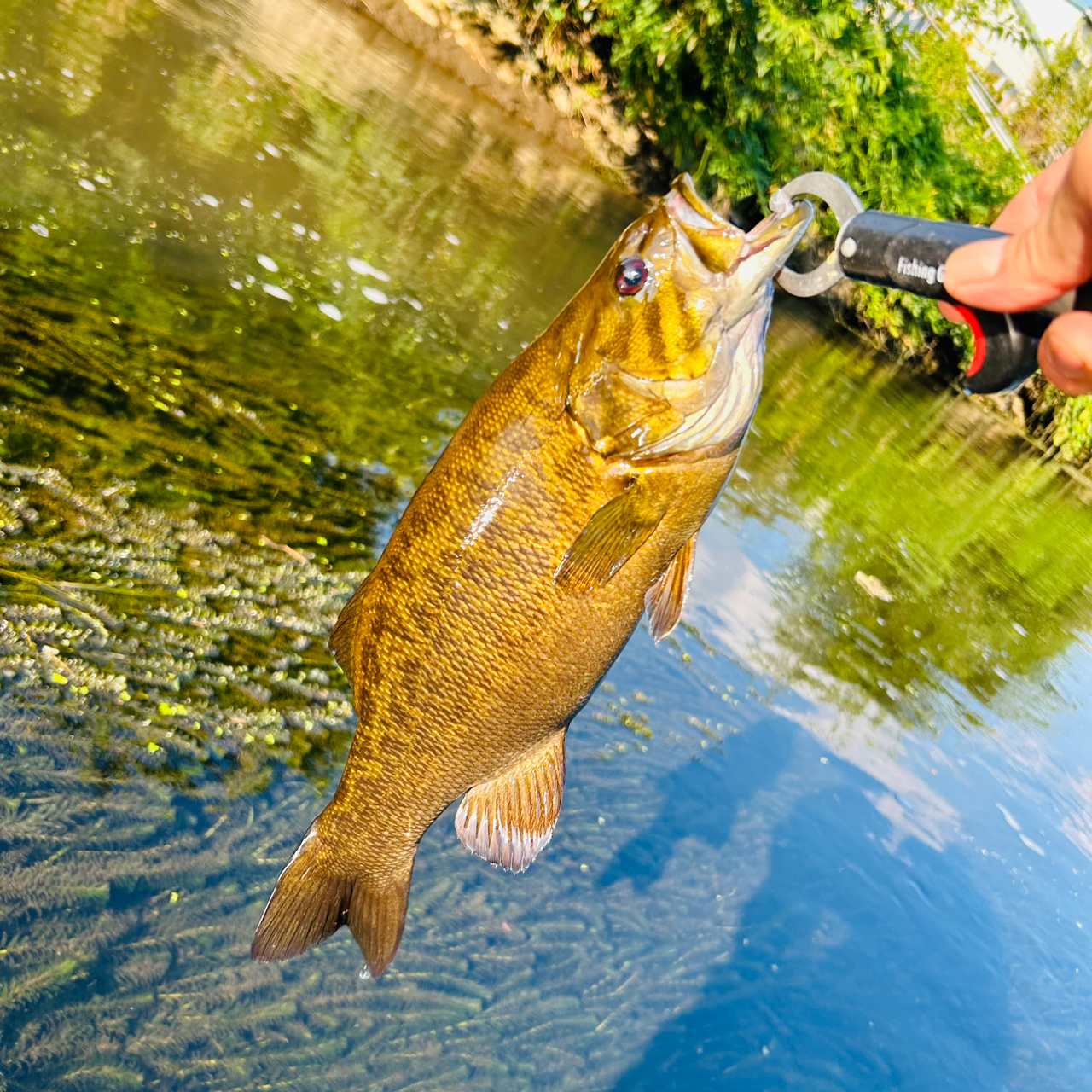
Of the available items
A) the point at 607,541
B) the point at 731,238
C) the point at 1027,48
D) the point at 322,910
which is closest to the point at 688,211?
the point at 731,238

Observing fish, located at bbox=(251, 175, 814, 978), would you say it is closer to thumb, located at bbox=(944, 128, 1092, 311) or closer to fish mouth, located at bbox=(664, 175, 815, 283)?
fish mouth, located at bbox=(664, 175, 815, 283)

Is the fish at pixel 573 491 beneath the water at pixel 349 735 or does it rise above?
above

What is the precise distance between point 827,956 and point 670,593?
9.88ft

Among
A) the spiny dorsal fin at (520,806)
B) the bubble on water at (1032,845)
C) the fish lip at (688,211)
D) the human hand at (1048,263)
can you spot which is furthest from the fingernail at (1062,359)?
the bubble on water at (1032,845)

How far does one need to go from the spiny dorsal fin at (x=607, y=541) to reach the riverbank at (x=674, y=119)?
1675cm

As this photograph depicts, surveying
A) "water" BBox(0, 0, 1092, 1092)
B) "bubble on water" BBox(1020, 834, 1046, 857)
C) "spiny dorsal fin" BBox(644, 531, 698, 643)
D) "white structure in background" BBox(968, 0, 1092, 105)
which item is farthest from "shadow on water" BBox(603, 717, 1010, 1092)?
"white structure in background" BBox(968, 0, 1092, 105)

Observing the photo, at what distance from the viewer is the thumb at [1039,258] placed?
137cm

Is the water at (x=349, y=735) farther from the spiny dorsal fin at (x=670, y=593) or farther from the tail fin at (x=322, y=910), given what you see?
the spiny dorsal fin at (x=670, y=593)

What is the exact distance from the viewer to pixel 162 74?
417 inches

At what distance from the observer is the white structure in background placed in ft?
124

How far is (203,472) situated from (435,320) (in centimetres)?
399

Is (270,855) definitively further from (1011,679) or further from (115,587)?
(1011,679)

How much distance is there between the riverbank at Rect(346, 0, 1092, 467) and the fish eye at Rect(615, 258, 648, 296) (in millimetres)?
16433

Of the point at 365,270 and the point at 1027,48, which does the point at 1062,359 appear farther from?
the point at 1027,48
